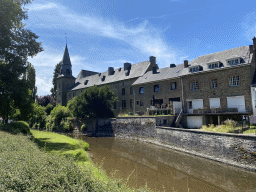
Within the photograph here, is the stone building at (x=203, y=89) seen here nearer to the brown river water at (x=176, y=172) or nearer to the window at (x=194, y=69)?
the window at (x=194, y=69)

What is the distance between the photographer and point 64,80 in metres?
52.4

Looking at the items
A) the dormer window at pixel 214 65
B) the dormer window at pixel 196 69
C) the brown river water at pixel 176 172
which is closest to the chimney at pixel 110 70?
the dormer window at pixel 196 69

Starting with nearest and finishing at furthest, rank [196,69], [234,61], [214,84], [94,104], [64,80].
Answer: [234,61] < [214,84] < [196,69] < [94,104] < [64,80]

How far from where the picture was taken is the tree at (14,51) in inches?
599

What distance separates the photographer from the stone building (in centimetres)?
1920

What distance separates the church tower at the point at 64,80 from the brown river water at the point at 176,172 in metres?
40.0

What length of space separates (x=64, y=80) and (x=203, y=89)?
40734 millimetres

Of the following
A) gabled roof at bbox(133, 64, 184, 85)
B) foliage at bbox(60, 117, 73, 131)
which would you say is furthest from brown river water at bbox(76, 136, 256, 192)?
foliage at bbox(60, 117, 73, 131)

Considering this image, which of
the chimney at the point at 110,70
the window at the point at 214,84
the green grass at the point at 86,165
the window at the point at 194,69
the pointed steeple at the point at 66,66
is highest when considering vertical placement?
the pointed steeple at the point at 66,66

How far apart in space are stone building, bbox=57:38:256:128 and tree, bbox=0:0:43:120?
14.9 m

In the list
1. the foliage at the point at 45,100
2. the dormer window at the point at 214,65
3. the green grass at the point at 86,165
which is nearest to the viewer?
the green grass at the point at 86,165

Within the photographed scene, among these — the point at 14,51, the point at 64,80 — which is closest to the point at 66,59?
the point at 64,80

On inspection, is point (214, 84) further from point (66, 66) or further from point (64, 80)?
point (66, 66)

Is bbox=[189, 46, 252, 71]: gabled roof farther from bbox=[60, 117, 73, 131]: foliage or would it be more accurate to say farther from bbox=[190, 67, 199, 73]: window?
bbox=[60, 117, 73, 131]: foliage
